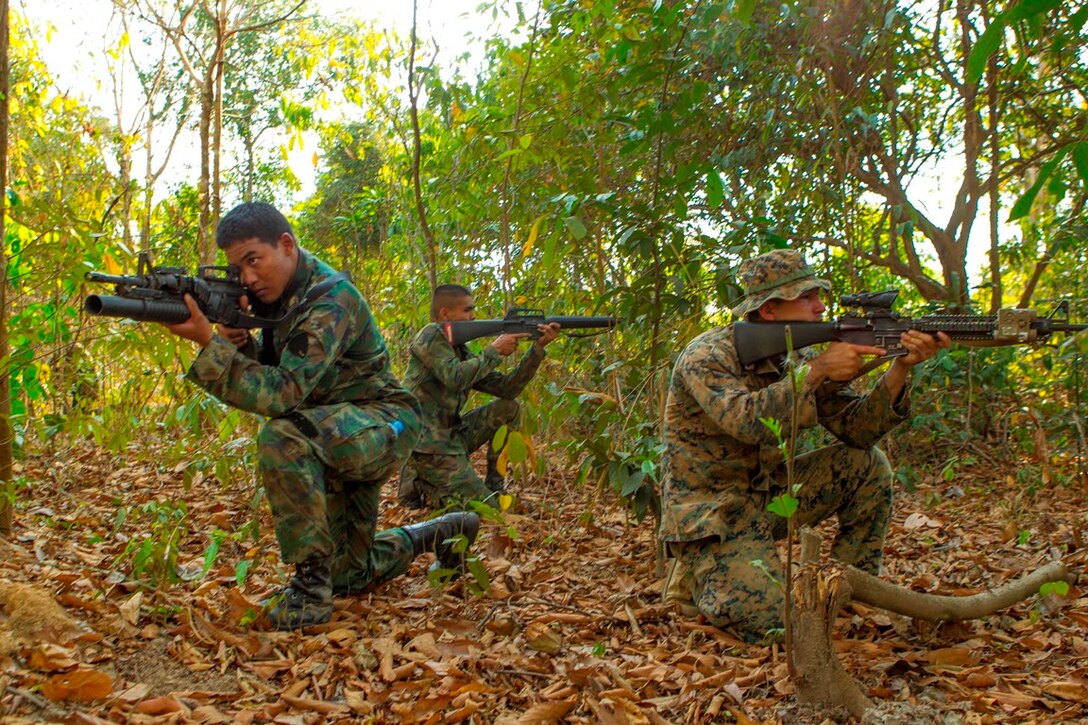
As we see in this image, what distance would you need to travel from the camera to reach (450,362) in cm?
602

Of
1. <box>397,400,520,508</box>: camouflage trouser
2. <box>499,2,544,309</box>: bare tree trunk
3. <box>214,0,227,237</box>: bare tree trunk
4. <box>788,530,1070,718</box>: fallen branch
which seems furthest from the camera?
<box>214,0,227,237</box>: bare tree trunk

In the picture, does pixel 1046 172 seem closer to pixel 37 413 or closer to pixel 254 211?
pixel 254 211

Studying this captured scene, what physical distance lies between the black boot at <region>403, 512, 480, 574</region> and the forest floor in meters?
0.15

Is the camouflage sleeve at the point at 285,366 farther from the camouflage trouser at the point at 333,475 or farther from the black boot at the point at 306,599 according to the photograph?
the black boot at the point at 306,599

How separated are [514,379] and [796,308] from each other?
2740mm

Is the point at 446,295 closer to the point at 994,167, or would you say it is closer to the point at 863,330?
the point at 863,330

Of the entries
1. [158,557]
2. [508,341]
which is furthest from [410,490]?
[158,557]

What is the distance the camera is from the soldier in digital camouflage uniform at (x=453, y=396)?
595cm

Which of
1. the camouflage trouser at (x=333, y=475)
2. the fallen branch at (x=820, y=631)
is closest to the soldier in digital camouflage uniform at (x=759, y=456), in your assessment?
the fallen branch at (x=820, y=631)

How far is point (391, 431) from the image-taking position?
12.8 feet

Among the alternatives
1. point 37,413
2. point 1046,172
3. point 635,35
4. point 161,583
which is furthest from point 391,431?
point 37,413

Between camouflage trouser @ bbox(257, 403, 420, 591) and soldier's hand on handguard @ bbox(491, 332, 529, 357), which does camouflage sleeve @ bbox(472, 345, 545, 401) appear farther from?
camouflage trouser @ bbox(257, 403, 420, 591)

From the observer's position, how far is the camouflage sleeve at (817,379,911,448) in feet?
12.8

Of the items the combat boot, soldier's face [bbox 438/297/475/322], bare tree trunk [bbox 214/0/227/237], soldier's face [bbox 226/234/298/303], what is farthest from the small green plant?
bare tree trunk [bbox 214/0/227/237]
